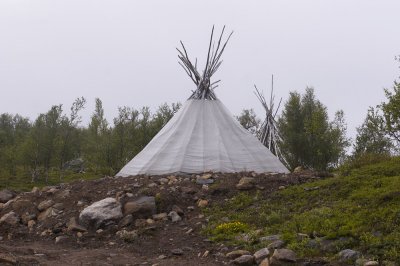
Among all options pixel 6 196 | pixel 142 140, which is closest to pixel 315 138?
pixel 142 140

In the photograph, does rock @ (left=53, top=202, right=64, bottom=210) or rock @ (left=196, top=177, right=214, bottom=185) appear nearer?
rock @ (left=53, top=202, right=64, bottom=210)

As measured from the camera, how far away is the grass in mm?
7266

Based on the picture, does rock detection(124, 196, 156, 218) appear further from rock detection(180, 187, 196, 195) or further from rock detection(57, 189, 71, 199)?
rock detection(57, 189, 71, 199)

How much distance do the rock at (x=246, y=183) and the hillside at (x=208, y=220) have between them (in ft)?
0.12

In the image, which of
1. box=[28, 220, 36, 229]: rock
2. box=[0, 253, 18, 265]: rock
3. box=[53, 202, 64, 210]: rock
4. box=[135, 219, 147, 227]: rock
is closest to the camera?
box=[0, 253, 18, 265]: rock

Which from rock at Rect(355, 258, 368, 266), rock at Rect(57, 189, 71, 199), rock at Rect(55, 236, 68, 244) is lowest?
rock at Rect(55, 236, 68, 244)

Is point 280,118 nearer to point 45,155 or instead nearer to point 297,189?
point 45,155

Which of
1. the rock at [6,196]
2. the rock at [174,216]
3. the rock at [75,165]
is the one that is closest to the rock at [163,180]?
the rock at [174,216]

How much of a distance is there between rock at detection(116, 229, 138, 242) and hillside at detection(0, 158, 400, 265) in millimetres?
20

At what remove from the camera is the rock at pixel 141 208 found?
1068 cm

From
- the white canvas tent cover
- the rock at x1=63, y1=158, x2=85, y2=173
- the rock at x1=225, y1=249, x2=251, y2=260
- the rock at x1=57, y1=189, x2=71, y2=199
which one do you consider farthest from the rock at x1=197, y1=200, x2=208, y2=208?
the rock at x1=63, y1=158, x2=85, y2=173

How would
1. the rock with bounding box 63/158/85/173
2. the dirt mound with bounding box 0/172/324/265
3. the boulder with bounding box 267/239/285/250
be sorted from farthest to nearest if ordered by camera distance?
the rock with bounding box 63/158/85/173 → the dirt mound with bounding box 0/172/324/265 → the boulder with bounding box 267/239/285/250

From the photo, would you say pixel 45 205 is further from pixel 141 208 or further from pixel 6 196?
pixel 141 208

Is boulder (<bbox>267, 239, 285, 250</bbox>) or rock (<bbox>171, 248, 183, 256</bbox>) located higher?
boulder (<bbox>267, 239, 285, 250</bbox>)
